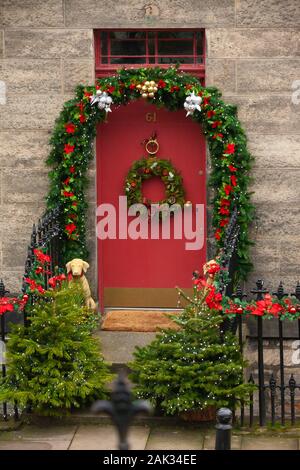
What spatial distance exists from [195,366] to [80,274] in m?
2.68

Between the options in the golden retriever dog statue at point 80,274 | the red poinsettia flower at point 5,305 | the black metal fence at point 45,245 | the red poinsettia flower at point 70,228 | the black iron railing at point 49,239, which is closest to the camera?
the red poinsettia flower at point 5,305

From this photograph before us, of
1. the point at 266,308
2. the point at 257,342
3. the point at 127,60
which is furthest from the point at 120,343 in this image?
the point at 127,60

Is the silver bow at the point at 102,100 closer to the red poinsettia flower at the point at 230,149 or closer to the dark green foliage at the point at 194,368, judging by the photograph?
the red poinsettia flower at the point at 230,149

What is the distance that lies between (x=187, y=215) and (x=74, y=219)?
1359 mm

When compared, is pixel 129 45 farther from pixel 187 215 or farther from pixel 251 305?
pixel 251 305

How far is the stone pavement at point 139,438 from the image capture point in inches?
360

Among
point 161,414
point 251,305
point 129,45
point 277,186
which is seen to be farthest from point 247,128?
point 161,414

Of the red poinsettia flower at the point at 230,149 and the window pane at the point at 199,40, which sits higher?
the window pane at the point at 199,40

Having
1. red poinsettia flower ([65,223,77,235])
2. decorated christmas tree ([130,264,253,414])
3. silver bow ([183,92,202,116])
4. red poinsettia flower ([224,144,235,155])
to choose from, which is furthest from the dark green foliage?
silver bow ([183,92,202,116])

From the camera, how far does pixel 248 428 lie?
31.4 ft

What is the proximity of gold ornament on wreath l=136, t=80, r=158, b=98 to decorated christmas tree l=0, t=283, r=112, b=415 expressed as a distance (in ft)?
9.72

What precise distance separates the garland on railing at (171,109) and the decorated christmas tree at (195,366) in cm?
235

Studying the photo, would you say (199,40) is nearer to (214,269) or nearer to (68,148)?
(68,148)

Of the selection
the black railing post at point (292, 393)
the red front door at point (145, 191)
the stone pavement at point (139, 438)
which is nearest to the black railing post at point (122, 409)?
the stone pavement at point (139, 438)
